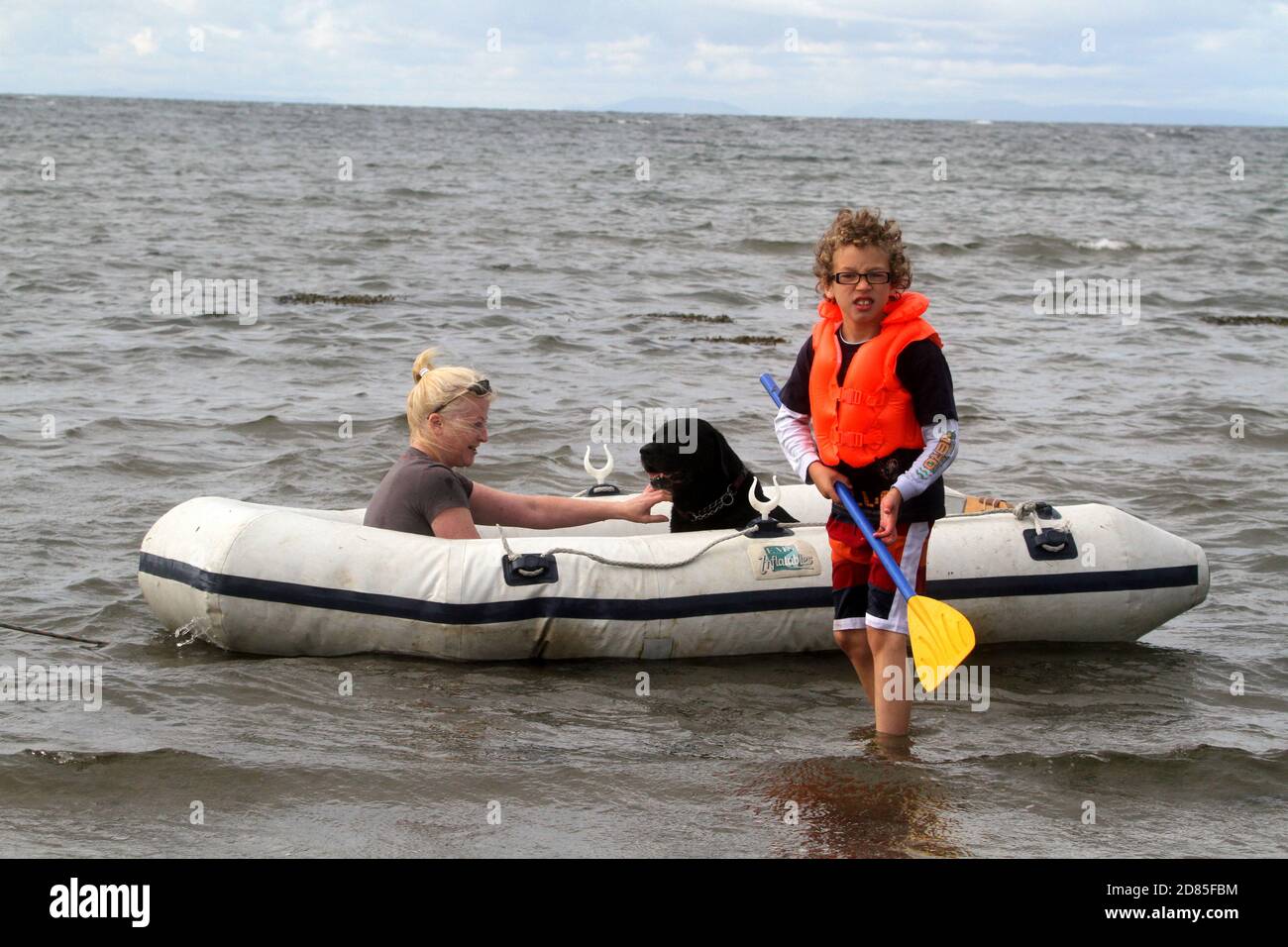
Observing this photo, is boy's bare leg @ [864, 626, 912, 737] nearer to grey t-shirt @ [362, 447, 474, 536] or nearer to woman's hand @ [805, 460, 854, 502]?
woman's hand @ [805, 460, 854, 502]

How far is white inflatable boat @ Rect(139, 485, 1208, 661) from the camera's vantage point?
192 inches

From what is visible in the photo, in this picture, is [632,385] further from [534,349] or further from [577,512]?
[577,512]

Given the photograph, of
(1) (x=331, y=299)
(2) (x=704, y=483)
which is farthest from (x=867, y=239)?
(1) (x=331, y=299)

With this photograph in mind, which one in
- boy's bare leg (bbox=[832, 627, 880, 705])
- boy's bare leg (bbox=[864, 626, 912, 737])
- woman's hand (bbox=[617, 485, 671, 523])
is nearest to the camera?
boy's bare leg (bbox=[864, 626, 912, 737])

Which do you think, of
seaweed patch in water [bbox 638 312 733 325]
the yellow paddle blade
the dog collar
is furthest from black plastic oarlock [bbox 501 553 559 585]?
seaweed patch in water [bbox 638 312 733 325]

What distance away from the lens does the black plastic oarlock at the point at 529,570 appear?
489 centimetres

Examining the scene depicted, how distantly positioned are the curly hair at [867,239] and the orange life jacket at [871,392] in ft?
0.24

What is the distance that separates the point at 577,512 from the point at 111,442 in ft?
12.5

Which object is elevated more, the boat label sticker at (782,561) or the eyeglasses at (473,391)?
the eyeglasses at (473,391)

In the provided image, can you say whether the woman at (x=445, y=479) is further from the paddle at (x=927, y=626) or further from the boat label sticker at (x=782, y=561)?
the paddle at (x=927, y=626)

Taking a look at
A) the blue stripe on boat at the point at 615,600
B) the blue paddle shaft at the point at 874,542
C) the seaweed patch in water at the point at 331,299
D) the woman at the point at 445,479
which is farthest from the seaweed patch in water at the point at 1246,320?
the blue paddle shaft at the point at 874,542

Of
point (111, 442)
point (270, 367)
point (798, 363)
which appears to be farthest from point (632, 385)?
point (798, 363)

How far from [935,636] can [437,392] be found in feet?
6.57

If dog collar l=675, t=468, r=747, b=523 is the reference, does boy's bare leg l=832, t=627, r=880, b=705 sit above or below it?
below
